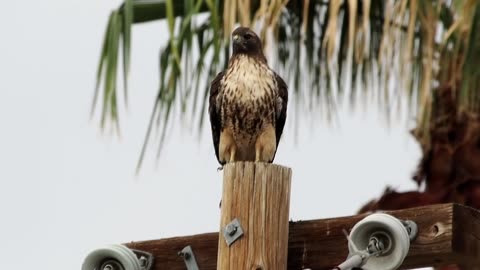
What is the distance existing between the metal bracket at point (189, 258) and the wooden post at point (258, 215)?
0.30m

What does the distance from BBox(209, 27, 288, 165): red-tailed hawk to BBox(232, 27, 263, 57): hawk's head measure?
5cm

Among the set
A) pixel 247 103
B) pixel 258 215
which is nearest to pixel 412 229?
pixel 258 215

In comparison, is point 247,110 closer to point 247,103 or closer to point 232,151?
point 247,103

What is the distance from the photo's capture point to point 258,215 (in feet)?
17.5

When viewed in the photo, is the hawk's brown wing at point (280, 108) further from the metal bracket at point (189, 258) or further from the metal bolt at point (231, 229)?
the metal bolt at point (231, 229)

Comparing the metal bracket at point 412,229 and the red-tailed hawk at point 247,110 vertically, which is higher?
the red-tailed hawk at point 247,110

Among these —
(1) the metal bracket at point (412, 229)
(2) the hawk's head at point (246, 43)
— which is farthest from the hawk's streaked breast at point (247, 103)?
(1) the metal bracket at point (412, 229)

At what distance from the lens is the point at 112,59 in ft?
30.3

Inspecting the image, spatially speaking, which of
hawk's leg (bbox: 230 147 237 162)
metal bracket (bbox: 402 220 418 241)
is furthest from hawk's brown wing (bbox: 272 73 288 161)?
Answer: metal bracket (bbox: 402 220 418 241)

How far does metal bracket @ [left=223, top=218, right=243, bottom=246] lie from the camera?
5348 millimetres

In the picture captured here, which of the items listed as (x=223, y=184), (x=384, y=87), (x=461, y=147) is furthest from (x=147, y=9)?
(x=223, y=184)

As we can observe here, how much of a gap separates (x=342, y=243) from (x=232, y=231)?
13.6 inches

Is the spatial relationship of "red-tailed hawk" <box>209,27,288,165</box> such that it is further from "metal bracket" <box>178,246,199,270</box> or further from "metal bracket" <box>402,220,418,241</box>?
"metal bracket" <box>402,220,418,241</box>

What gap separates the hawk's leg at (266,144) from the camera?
7.22 metres
